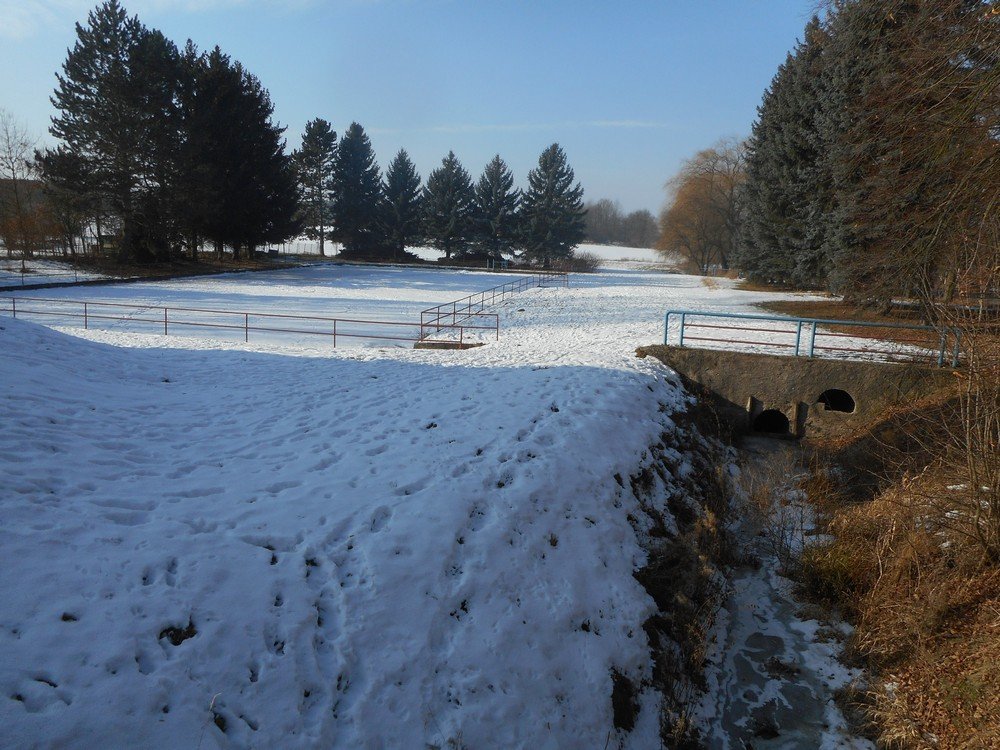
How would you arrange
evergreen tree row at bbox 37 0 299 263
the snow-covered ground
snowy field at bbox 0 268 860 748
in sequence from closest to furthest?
snowy field at bbox 0 268 860 748, evergreen tree row at bbox 37 0 299 263, the snow-covered ground

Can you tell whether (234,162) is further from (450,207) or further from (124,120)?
(450,207)

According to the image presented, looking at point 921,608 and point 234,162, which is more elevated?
point 234,162

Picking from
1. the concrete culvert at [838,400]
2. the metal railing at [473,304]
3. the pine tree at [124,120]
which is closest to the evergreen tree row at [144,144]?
the pine tree at [124,120]

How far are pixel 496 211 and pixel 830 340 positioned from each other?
5503cm

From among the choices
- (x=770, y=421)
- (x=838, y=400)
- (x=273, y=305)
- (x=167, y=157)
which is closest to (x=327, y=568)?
(x=770, y=421)

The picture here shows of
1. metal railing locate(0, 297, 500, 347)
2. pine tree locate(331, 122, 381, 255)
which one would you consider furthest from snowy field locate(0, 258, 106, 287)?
pine tree locate(331, 122, 381, 255)

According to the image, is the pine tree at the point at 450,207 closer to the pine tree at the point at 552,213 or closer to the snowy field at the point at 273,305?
the pine tree at the point at 552,213

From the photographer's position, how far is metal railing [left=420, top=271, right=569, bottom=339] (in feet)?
78.4

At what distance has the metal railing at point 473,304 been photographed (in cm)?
2390

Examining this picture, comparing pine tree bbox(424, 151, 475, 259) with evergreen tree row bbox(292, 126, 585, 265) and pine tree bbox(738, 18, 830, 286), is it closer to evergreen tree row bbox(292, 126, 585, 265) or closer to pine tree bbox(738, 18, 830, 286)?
evergreen tree row bbox(292, 126, 585, 265)

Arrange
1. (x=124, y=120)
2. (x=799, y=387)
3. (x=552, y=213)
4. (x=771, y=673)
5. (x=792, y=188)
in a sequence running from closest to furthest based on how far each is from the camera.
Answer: (x=771, y=673)
(x=799, y=387)
(x=792, y=188)
(x=124, y=120)
(x=552, y=213)

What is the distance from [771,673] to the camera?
7.29m

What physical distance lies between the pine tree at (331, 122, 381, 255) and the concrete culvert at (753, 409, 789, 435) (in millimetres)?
61023

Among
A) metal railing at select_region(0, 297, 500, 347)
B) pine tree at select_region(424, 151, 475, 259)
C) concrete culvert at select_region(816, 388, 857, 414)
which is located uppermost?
pine tree at select_region(424, 151, 475, 259)
